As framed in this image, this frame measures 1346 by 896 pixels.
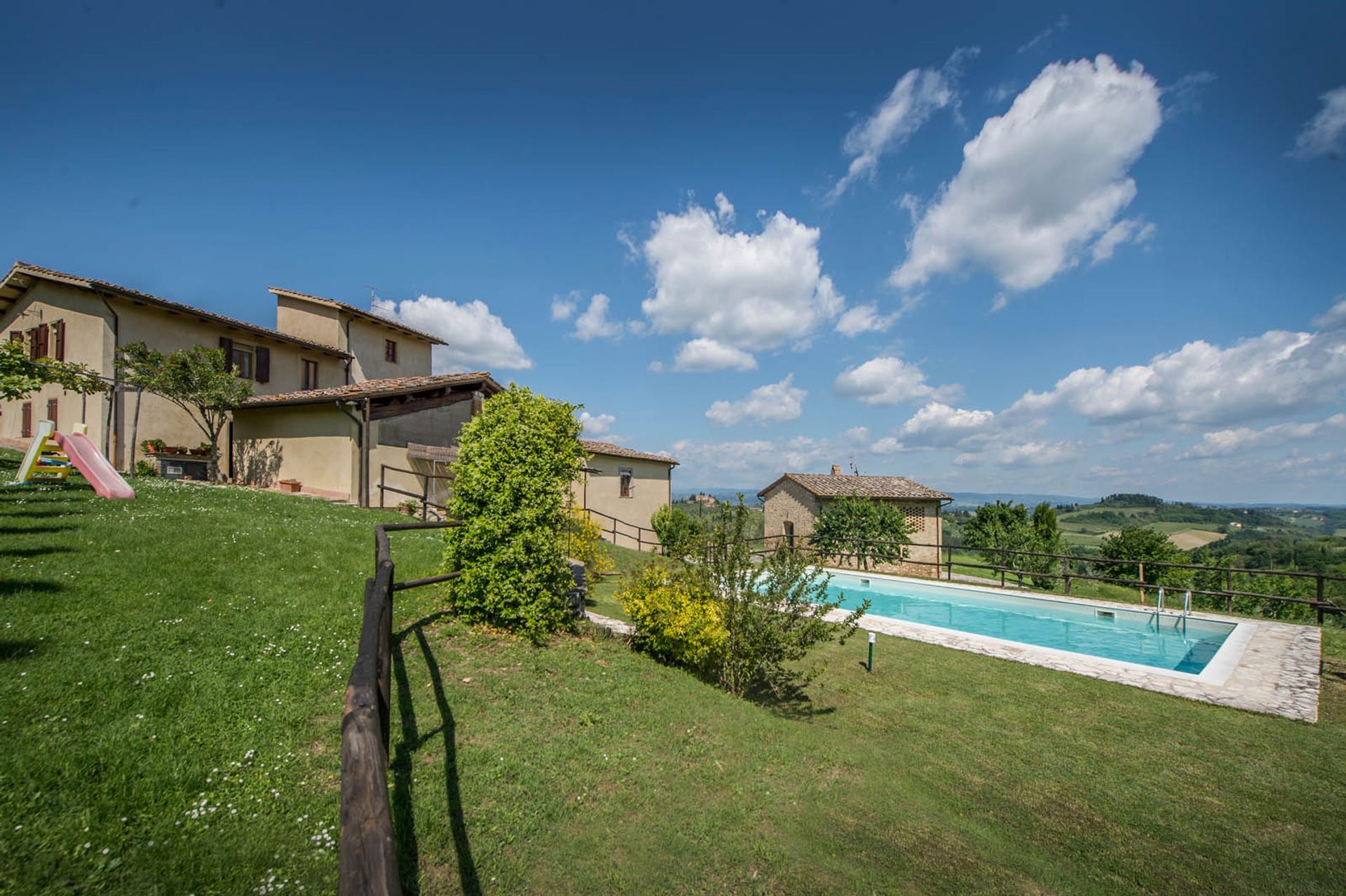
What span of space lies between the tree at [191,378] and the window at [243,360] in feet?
6.53

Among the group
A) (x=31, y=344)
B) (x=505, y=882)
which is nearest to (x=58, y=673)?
(x=505, y=882)

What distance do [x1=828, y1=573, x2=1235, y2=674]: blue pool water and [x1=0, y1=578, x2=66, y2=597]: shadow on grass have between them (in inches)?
406

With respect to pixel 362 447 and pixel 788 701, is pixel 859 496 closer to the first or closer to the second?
pixel 788 701

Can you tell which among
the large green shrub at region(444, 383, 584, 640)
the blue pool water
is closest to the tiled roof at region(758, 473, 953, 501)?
the blue pool water

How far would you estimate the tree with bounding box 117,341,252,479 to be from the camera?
15906mm

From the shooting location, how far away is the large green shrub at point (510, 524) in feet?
20.6

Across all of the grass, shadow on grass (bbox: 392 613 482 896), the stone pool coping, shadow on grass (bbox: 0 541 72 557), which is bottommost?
the stone pool coping

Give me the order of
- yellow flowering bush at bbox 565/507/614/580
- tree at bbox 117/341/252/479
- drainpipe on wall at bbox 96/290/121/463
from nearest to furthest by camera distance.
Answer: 1. yellow flowering bush at bbox 565/507/614/580
2. tree at bbox 117/341/252/479
3. drainpipe on wall at bbox 96/290/121/463

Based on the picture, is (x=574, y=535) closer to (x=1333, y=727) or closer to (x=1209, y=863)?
(x=1209, y=863)

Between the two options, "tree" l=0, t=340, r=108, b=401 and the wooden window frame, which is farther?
the wooden window frame

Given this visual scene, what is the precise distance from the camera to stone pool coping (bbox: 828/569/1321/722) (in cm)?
713

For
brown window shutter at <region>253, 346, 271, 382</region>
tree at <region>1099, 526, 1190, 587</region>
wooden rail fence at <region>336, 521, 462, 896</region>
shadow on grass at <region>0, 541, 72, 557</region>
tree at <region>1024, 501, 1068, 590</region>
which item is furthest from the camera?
tree at <region>1024, 501, 1068, 590</region>

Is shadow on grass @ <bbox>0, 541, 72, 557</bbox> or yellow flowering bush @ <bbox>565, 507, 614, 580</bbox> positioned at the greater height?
shadow on grass @ <bbox>0, 541, 72, 557</bbox>

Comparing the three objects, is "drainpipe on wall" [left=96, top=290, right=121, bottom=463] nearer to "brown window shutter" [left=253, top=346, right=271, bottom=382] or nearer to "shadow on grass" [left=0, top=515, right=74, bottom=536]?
"brown window shutter" [left=253, top=346, right=271, bottom=382]
